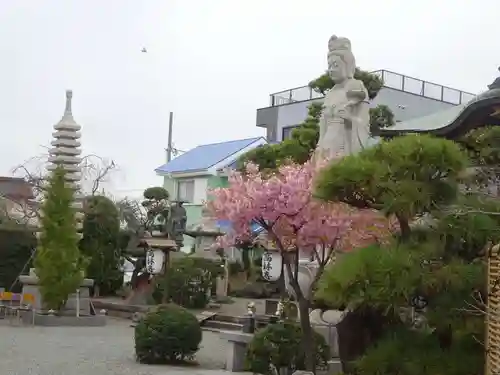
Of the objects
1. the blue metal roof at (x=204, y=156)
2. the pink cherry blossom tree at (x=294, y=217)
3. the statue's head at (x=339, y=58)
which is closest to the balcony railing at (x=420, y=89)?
the blue metal roof at (x=204, y=156)

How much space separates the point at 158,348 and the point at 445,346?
18.0ft

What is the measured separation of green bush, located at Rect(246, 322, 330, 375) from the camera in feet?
30.7

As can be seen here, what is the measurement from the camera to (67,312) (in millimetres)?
19453

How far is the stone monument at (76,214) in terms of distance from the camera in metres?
18.9

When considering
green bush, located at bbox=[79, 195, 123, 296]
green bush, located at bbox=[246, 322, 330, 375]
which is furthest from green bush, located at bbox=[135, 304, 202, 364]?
green bush, located at bbox=[79, 195, 123, 296]

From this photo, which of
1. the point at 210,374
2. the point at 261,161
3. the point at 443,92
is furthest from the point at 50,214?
the point at 443,92

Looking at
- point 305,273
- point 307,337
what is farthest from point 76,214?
point 307,337

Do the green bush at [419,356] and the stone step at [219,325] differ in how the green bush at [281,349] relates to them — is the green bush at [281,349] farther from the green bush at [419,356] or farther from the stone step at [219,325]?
the stone step at [219,325]

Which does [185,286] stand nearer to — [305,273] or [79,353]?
[79,353]

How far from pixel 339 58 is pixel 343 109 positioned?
A: 83 cm

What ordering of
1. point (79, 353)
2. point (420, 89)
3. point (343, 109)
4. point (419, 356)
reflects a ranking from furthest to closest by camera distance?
point (420, 89) < point (79, 353) < point (343, 109) < point (419, 356)

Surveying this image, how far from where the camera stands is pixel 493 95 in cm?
1062

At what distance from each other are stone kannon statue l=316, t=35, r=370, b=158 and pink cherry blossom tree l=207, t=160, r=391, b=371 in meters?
2.45

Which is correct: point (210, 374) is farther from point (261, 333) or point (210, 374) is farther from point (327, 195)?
point (327, 195)
